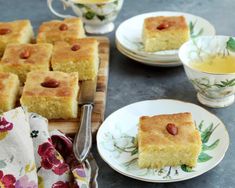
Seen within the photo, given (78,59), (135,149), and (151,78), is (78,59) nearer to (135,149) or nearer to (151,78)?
(151,78)

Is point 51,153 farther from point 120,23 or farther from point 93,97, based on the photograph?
point 120,23

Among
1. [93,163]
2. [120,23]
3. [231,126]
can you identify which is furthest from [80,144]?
[120,23]

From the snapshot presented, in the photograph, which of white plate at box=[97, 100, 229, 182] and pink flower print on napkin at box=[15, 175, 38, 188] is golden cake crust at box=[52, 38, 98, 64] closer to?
white plate at box=[97, 100, 229, 182]

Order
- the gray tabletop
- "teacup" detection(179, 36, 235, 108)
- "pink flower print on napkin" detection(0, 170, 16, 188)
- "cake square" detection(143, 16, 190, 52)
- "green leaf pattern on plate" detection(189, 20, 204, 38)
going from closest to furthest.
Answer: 1. "pink flower print on napkin" detection(0, 170, 16, 188)
2. the gray tabletop
3. "teacup" detection(179, 36, 235, 108)
4. "cake square" detection(143, 16, 190, 52)
5. "green leaf pattern on plate" detection(189, 20, 204, 38)

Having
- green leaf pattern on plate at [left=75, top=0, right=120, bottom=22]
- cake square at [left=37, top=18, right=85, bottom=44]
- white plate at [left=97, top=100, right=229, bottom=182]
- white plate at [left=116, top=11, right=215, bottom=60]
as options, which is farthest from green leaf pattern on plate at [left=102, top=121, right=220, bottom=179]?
green leaf pattern on plate at [left=75, top=0, right=120, bottom=22]

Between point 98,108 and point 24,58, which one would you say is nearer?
point 98,108

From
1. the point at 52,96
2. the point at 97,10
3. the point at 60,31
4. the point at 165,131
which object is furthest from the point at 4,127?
the point at 97,10
